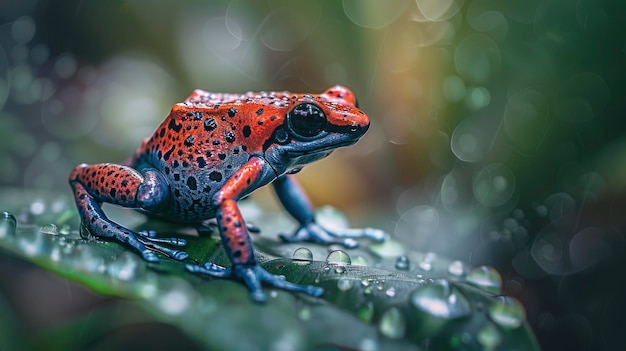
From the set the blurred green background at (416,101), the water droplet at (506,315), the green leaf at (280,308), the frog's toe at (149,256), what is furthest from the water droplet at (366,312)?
the blurred green background at (416,101)

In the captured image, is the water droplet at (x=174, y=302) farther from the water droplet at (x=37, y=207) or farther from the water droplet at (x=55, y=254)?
the water droplet at (x=37, y=207)

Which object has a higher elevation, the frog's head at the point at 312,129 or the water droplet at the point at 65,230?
the frog's head at the point at 312,129

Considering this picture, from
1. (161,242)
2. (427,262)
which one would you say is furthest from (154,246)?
(427,262)

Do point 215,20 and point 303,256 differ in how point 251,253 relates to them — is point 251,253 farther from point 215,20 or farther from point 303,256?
point 215,20

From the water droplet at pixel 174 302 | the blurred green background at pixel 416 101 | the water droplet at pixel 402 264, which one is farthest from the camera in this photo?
Answer: the blurred green background at pixel 416 101

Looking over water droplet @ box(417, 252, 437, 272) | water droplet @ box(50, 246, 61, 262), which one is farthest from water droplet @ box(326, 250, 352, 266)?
water droplet @ box(50, 246, 61, 262)

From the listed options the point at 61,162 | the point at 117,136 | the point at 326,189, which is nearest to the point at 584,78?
the point at 326,189

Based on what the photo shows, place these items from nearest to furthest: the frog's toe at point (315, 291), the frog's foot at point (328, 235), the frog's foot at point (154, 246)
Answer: the frog's toe at point (315, 291) < the frog's foot at point (154, 246) < the frog's foot at point (328, 235)

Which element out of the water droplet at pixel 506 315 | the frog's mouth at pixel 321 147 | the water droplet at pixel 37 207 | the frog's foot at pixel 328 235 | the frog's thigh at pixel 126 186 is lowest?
the frog's foot at pixel 328 235
